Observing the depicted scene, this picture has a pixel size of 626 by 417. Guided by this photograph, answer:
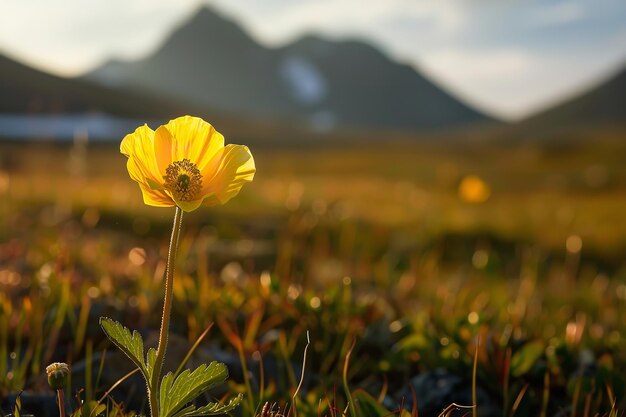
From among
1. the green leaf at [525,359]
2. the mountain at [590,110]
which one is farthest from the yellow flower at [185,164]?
the mountain at [590,110]

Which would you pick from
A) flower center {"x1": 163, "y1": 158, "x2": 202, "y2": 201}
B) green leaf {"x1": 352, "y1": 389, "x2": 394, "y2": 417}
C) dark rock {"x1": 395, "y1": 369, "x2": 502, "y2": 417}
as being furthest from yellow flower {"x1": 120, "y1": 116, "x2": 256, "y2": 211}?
dark rock {"x1": 395, "y1": 369, "x2": 502, "y2": 417}

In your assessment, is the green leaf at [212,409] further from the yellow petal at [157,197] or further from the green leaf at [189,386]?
the yellow petal at [157,197]

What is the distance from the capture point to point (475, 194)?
18.4 feet

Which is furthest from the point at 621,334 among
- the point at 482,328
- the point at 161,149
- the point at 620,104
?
the point at 620,104

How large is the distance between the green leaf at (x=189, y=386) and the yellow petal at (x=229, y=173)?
0.36 m

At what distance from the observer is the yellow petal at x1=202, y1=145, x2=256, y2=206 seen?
4.69ft

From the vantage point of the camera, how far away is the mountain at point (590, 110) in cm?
11838

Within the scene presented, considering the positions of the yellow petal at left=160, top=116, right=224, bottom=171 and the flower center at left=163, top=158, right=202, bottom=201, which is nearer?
the flower center at left=163, top=158, right=202, bottom=201

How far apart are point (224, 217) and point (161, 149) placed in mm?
5376

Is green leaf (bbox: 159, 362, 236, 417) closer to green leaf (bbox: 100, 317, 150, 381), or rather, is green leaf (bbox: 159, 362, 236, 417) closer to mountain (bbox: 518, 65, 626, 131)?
green leaf (bbox: 100, 317, 150, 381)

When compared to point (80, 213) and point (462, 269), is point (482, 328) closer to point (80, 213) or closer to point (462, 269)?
point (462, 269)

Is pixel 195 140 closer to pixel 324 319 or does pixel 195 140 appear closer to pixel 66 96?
pixel 324 319

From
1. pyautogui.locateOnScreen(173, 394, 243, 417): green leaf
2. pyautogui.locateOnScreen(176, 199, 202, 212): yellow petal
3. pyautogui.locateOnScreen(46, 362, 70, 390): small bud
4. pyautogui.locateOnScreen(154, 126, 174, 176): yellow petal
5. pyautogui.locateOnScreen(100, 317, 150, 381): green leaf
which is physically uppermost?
pyautogui.locateOnScreen(154, 126, 174, 176): yellow petal

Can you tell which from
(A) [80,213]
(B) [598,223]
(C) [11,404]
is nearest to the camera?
(C) [11,404]
